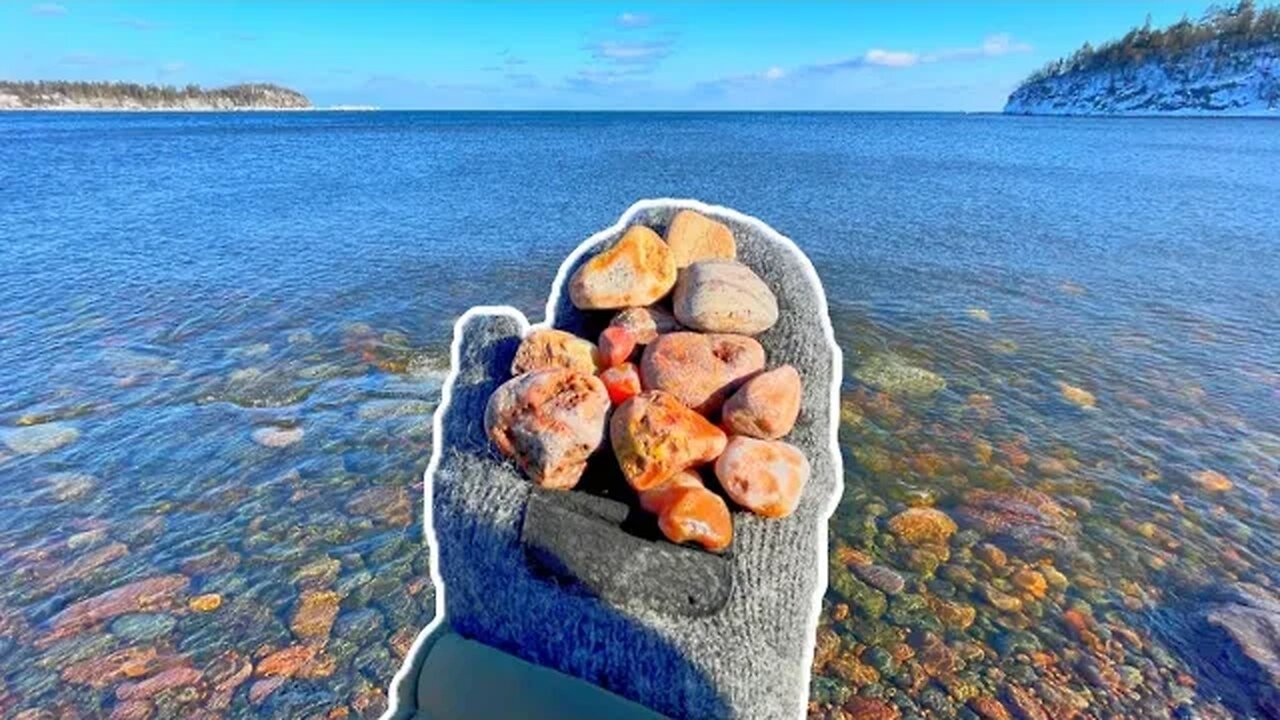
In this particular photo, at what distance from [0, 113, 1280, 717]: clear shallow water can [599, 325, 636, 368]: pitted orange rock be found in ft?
9.88

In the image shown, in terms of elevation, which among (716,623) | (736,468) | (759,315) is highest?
(759,315)

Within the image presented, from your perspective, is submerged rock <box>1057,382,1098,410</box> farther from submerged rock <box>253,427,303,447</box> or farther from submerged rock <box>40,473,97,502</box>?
submerged rock <box>40,473,97,502</box>

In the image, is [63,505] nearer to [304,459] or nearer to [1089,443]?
[304,459]

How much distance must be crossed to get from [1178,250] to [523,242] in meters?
14.2

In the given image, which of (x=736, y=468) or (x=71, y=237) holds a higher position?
(x=736, y=468)

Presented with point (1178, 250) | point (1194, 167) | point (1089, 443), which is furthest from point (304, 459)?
point (1194, 167)

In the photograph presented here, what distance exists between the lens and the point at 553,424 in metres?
1.36

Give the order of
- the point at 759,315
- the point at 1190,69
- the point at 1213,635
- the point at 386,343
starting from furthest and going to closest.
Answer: the point at 1190,69 → the point at 386,343 → the point at 1213,635 → the point at 759,315

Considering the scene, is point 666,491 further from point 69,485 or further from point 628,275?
point 69,485

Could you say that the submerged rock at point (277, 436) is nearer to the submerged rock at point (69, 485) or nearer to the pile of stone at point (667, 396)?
the submerged rock at point (69, 485)

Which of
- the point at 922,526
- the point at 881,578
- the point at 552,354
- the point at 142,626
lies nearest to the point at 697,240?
the point at 552,354

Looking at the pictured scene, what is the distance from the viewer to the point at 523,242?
15.6 metres

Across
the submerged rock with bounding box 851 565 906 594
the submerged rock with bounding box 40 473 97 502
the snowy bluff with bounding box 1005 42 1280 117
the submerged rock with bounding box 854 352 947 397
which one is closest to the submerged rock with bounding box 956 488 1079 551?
the submerged rock with bounding box 851 565 906 594

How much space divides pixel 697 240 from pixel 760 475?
0.61 meters
